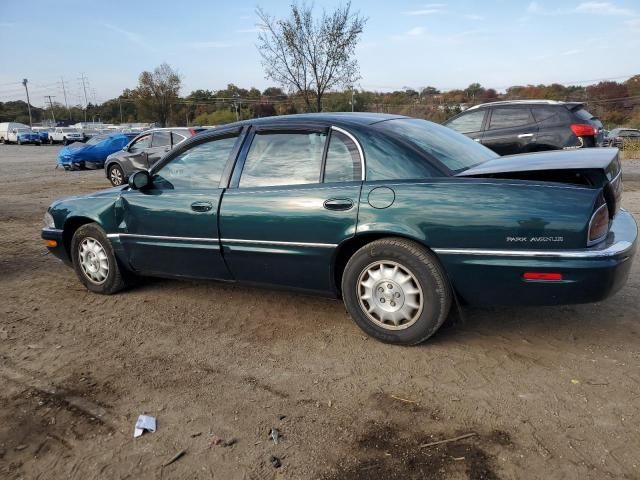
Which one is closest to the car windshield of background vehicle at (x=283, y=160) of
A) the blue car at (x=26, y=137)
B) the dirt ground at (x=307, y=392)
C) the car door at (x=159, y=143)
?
the dirt ground at (x=307, y=392)

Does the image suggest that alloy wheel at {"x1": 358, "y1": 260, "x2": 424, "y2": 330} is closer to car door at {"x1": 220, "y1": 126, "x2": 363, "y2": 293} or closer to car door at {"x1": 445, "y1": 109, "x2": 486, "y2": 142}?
car door at {"x1": 220, "y1": 126, "x2": 363, "y2": 293}

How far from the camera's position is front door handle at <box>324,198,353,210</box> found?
3.33 m

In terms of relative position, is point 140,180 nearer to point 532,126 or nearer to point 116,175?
point 532,126

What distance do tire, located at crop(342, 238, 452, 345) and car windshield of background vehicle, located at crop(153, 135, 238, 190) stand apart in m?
1.37

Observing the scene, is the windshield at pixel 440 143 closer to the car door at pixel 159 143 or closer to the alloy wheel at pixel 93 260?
the alloy wheel at pixel 93 260

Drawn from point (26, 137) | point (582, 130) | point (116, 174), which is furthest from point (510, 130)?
point (26, 137)

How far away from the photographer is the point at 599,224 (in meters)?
2.88

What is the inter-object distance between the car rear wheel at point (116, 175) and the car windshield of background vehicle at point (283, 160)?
36.6 feet

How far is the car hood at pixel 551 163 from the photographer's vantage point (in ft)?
9.64

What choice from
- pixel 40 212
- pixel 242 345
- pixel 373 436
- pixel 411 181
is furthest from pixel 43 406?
pixel 40 212

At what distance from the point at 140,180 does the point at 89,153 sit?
1681 centimetres

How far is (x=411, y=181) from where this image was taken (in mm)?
3213

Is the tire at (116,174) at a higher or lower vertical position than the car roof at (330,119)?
lower

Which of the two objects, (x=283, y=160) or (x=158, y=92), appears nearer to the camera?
(x=283, y=160)
